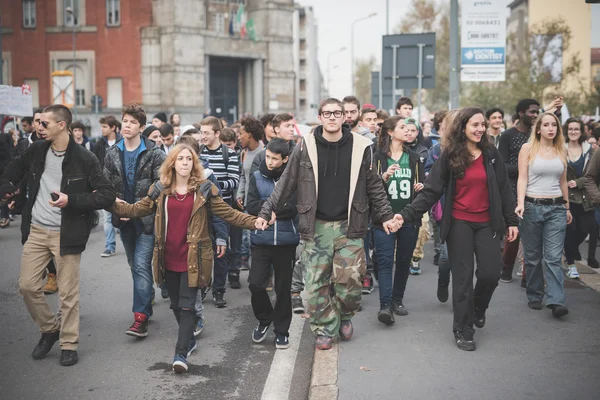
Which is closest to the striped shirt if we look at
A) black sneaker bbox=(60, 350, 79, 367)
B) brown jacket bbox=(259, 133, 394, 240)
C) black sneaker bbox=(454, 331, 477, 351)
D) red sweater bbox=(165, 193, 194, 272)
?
brown jacket bbox=(259, 133, 394, 240)

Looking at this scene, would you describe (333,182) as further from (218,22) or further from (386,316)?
(218,22)

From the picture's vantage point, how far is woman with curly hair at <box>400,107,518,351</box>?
6.20 meters

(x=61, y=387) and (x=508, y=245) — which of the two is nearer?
(x=61, y=387)

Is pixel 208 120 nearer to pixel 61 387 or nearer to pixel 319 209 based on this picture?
pixel 319 209

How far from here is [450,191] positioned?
6.27 metres

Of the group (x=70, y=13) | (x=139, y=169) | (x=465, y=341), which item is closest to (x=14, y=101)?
(x=139, y=169)

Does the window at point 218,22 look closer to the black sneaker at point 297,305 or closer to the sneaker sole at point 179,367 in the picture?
the black sneaker at point 297,305

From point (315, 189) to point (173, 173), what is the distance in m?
1.20

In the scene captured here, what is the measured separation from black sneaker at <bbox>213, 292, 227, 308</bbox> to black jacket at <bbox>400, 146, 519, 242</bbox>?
2.81 m

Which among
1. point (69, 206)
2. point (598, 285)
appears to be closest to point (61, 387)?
point (69, 206)

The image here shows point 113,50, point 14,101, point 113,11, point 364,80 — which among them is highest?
point 113,11

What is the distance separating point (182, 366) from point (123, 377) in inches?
18.4

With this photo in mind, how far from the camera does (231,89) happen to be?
5600 centimetres

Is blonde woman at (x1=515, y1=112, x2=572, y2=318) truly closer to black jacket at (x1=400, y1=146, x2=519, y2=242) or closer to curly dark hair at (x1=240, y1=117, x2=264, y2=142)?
black jacket at (x1=400, y1=146, x2=519, y2=242)
